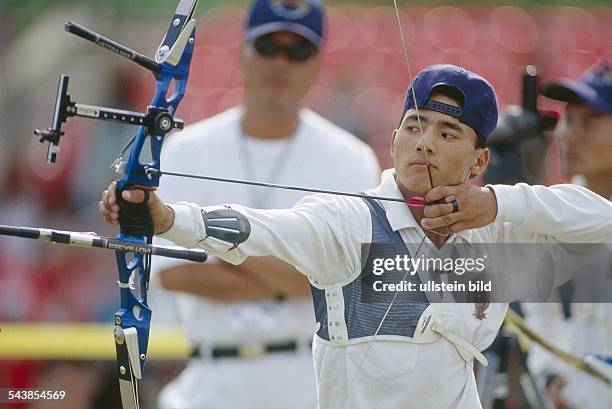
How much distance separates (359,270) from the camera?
2.47 meters

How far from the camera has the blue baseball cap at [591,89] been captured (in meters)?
3.82

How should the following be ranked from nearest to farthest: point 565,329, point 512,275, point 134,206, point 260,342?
1. point 134,206
2. point 512,275
3. point 260,342
4. point 565,329

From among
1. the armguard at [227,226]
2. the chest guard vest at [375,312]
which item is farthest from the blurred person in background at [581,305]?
the armguard at [227,226]

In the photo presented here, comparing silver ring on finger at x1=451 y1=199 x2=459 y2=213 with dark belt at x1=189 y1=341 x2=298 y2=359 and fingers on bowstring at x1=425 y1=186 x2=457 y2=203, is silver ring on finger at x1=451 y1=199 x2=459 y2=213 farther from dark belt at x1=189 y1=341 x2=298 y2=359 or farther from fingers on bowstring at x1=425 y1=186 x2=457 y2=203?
dark belt at x1=189 y1=341 x2=298 y2=359

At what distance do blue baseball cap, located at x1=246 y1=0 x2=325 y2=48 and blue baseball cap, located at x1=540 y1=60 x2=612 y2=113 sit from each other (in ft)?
2.51

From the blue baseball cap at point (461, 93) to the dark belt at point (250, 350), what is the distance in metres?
1.11

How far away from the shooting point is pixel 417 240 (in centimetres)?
255

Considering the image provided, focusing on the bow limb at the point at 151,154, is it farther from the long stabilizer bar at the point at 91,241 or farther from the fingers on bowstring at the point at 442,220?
the fingers on bowstring at the point at 442,220

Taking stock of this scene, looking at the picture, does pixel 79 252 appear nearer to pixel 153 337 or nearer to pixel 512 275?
pixel 153 337

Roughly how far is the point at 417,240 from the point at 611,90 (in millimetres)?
1510

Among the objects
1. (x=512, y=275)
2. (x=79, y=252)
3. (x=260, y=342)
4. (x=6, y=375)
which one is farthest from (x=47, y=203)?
(x=512, y=275)

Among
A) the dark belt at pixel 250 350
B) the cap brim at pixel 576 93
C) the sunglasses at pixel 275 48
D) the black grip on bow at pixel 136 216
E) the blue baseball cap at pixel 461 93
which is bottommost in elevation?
the black grip on bow at pixel 136 216

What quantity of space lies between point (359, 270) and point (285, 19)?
1.37 metres

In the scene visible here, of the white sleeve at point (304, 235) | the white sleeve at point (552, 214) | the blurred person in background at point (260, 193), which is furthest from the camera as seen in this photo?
the blurred person in background at point (260, 193)
